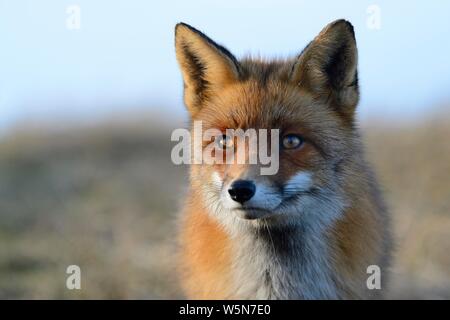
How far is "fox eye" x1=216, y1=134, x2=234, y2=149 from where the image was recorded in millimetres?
5424

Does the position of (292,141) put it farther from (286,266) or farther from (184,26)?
(184,26)

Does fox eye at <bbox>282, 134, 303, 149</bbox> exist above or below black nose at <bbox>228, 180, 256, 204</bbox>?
above

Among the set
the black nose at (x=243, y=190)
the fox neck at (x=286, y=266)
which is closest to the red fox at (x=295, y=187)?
the fox neck at (x=286, y=266)

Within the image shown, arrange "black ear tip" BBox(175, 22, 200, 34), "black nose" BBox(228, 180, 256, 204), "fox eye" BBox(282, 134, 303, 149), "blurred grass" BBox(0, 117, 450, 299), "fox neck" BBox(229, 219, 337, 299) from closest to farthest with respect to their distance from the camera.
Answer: "black nose" BBox(228, 180, 256, 204), "fox eye" BBox(282, 134, 303, 149), "fox neck" BBox(229, 219, 337, 299), "black ear tip" BBox(175, 22, 200, 34), "blurred grass" BBox(0, 117, 450, 299)

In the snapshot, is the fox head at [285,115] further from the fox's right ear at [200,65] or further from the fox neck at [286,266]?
the fox neck at [286,266]

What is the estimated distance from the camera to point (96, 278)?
8047 mm

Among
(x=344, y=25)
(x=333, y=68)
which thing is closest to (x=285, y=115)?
(x=333, y=68)

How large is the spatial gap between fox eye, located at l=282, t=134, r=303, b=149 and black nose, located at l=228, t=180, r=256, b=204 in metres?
0.56

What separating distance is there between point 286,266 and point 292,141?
93 cm

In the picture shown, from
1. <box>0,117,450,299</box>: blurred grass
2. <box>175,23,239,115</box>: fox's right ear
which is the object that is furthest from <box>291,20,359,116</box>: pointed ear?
<box>0,117,450,299</box>: blurred grass

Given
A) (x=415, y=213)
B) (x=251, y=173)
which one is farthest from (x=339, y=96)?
(x=415, y=213)

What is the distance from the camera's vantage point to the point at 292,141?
5.38 meters

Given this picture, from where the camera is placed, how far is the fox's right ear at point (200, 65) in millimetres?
5727

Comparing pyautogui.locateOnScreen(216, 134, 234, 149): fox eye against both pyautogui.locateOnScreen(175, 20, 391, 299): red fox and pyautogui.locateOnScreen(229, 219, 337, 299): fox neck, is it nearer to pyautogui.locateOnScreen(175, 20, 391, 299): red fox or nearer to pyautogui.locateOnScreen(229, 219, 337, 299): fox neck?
pyautogui.locateOnScreen(175, 20, 391, 299): red fox
